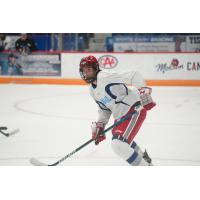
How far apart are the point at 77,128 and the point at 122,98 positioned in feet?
4.36

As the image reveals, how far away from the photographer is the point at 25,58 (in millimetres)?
6848

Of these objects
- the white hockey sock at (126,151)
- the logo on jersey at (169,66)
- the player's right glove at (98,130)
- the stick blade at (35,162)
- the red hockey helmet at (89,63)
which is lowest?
the stick blade at (35,162)

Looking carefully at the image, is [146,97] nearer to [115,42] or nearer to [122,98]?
[122,98]

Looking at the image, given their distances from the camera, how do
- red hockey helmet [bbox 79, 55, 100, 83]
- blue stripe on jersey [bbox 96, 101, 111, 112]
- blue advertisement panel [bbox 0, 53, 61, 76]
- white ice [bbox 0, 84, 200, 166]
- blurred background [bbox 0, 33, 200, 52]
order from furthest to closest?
blurred background [bbox 0, 33, 200, 52], blue advertisement panel [bbox 0, 53, 61, 76], white ice [bbox 0, 84, 200, 166], blue stripe on jersey [bbox 96, 101, 111, 112], red hockey helmet [bbox 79, 55, 100, 83]

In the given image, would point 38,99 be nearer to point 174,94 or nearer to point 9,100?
point 9,100

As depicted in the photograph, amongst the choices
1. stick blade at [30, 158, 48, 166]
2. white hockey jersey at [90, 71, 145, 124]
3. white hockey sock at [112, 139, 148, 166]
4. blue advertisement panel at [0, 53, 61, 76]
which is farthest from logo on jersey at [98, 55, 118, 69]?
white hockey sock at [112, 139, 148, 166]

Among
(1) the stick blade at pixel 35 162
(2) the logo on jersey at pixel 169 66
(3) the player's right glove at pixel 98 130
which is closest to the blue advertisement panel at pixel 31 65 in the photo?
(2) the logo on jersey at pixel 169 66

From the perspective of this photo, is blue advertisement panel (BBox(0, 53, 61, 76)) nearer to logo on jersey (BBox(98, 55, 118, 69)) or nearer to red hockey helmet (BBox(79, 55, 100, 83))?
logo on jersey (BBox(98, 55, 118, 69))

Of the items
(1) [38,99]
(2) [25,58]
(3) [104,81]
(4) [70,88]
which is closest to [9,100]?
(1) [38,99]

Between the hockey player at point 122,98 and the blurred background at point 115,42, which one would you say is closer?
the hockey player at point 122,98

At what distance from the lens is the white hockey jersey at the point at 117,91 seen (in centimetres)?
256

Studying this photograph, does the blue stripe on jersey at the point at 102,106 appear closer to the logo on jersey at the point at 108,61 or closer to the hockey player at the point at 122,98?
the hockey player at the point at 122,98

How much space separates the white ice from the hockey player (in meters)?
0.39

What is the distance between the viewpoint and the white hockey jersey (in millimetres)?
2564
